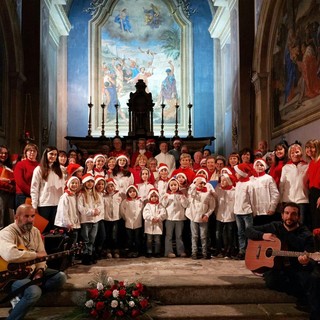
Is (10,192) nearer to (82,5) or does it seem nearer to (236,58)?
(236,58)

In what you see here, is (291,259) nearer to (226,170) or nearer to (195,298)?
(195,298)

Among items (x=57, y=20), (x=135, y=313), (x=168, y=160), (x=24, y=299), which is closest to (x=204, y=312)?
(x=135, y=313)

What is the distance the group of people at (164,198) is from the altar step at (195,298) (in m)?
0.96

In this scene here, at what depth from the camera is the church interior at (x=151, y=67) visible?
10.9 meters

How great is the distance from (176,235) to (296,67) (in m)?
4.60

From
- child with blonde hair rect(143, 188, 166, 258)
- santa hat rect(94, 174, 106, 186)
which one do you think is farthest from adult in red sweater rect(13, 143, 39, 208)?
child with blonde hair rect(143, 188, 166, 258)

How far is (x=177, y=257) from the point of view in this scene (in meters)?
7.34

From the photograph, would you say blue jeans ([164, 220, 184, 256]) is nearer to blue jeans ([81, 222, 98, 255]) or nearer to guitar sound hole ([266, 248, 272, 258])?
blue jeans ([81, 222, 98, 255])

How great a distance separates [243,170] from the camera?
7.16 m

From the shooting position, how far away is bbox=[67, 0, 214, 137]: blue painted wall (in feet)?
53.8

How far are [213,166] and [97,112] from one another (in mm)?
8975

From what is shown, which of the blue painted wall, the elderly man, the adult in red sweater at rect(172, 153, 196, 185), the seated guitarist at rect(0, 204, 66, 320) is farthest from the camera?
the blue painted wall

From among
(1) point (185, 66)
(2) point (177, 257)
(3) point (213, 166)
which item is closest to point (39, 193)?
(2) point (177, 257)

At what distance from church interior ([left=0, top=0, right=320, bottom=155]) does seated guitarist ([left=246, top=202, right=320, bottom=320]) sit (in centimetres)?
490
